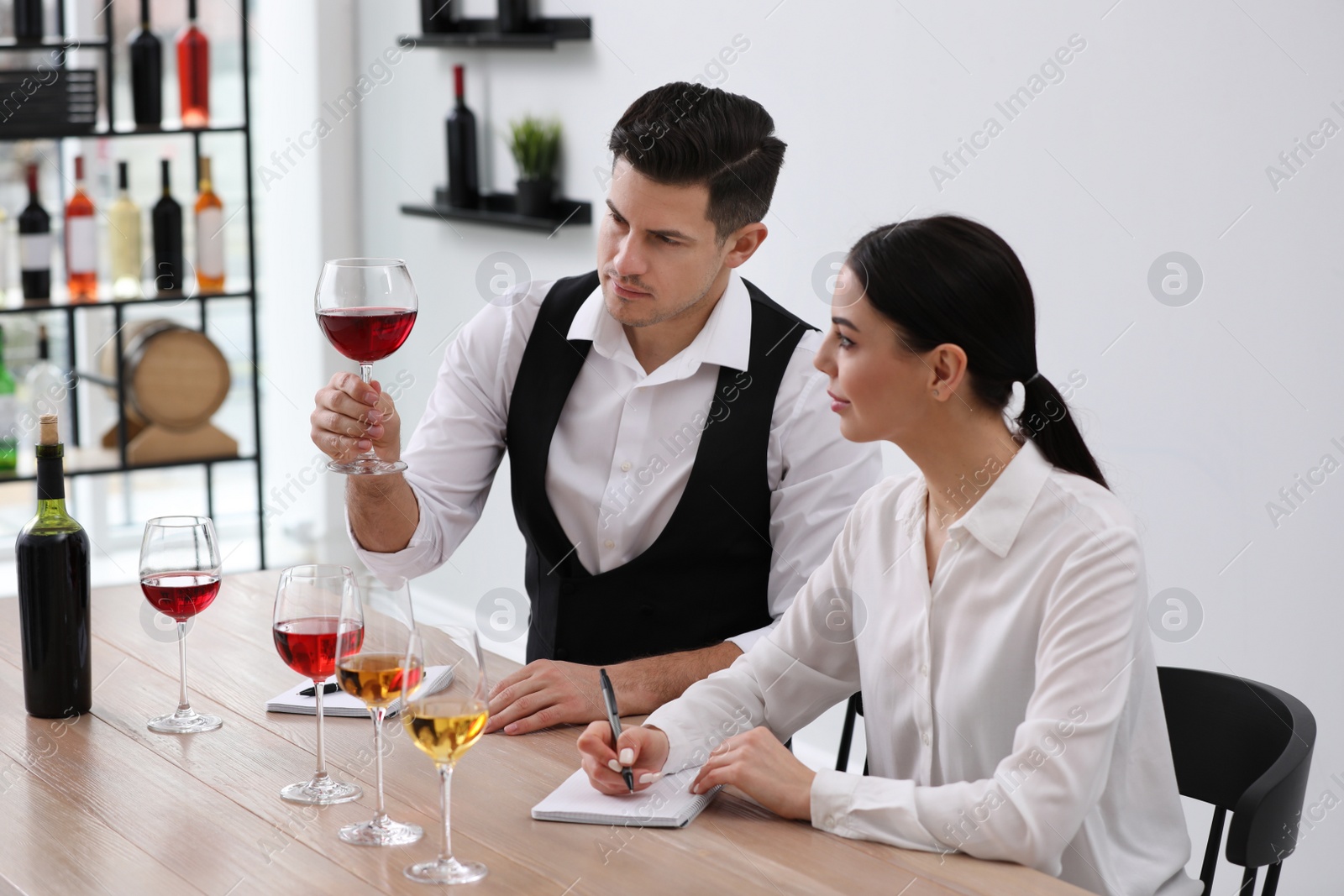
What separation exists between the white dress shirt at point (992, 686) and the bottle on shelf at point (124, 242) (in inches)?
107

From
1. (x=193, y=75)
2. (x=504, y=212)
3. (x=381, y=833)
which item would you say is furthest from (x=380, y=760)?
(x=193, y=75)

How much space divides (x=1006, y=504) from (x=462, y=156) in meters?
2.92

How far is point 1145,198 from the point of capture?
255cm

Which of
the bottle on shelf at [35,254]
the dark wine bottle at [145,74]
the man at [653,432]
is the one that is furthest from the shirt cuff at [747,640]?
the dark wine bottle at [145,74]

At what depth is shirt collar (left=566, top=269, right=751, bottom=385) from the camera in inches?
86.6

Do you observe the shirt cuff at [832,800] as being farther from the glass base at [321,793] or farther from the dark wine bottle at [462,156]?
the dark wine bottle at [462,156]

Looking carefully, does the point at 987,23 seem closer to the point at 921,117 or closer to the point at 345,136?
the point at 921,117

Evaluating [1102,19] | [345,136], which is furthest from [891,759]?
[345,136]

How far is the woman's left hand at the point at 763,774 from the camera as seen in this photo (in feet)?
4.59

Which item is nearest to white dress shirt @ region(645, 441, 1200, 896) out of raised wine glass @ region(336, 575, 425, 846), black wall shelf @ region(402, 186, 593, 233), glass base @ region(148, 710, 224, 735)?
raised wine glass @ region(336, 575, 425, 846)

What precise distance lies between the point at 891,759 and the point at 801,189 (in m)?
1.81

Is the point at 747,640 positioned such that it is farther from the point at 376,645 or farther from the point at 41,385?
the point at 41,385

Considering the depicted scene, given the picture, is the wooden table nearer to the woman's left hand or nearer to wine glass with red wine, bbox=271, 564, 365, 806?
the woman's left hand

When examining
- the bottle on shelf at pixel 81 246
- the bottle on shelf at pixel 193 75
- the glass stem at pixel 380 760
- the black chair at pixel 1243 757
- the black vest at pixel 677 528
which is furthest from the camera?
the bottle on shelf at pixel 193 75
